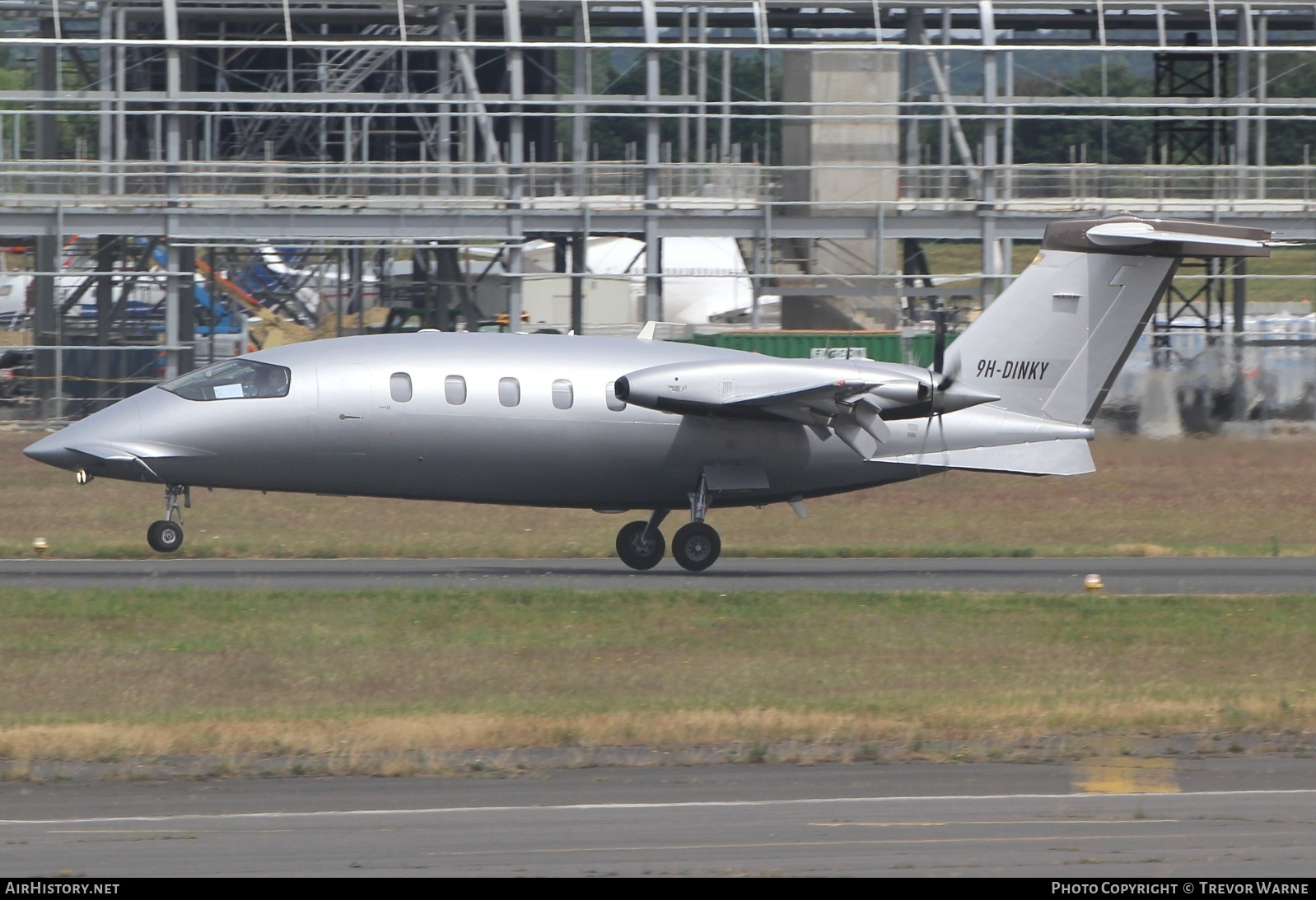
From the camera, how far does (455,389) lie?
2116cm

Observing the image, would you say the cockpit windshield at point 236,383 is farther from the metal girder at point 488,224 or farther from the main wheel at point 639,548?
the metal girder at point 488,224

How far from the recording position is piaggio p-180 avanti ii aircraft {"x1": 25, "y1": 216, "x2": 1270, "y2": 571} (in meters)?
20.9

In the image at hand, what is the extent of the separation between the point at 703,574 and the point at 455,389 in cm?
436

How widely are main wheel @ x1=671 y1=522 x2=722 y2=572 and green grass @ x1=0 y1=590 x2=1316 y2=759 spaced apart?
2.78m

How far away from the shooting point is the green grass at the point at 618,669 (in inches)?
514

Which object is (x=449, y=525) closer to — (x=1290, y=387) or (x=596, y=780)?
(x=596, y=780)

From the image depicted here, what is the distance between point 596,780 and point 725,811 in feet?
4.61

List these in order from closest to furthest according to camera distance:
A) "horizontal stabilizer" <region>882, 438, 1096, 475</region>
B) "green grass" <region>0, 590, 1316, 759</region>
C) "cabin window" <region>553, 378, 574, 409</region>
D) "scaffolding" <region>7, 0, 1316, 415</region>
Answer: "green grass" <region>0, 590, 1316, 759</region>, "cabin window" <region>553, 378, 574, 409</region>, "horizontal stabilizer" <region>882, 438, 1096, 475</region>, "scaffolding" <region>7, 0, 1316, 415</region>

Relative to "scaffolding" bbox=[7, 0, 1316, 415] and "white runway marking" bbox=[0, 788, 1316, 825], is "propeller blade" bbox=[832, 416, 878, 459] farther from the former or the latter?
"scaffolding" bbox=[7, 0, 1316, 415]

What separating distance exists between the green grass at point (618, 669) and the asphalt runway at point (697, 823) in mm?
1008

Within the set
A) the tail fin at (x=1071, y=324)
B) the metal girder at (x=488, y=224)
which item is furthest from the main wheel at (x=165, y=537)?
the metal girder at (x=488, y=224)

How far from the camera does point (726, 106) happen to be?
43688 mm

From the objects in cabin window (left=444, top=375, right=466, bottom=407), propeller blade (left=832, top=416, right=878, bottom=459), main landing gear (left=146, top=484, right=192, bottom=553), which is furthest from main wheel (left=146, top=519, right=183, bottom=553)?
propeller blade (left=832, top=416, right=878, bottom=459)
